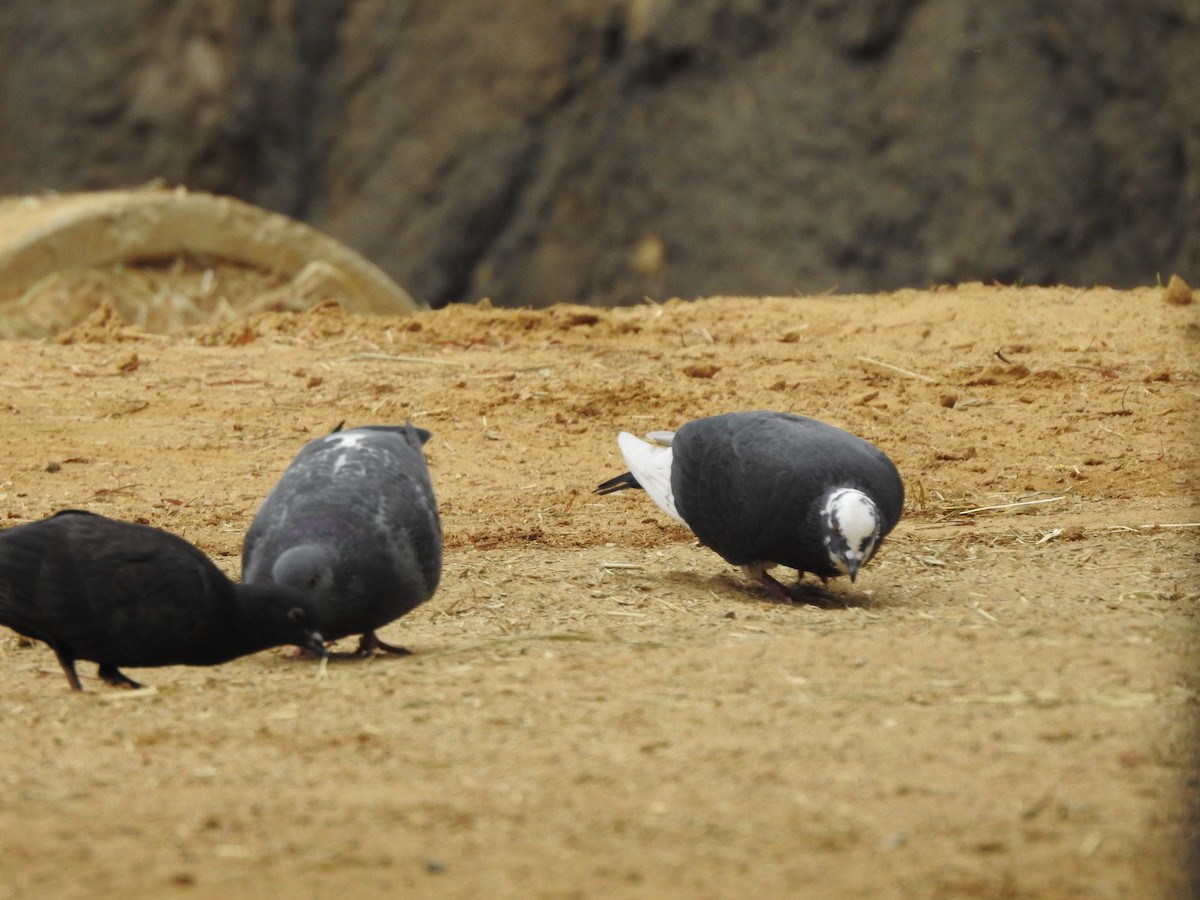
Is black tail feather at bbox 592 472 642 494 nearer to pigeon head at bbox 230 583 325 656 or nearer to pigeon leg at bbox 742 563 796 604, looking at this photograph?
pigeon leg at bbox 742 563 796 604

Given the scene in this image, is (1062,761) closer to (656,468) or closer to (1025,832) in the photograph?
(1025,832)

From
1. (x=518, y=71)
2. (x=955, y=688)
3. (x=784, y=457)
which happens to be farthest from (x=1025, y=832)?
(x=518, y=71)

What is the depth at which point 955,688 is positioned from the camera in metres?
3.49

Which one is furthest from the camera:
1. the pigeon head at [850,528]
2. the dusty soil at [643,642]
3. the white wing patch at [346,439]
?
the pigeon head at [850,528]

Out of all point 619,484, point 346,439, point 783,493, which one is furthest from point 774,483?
point 346,439

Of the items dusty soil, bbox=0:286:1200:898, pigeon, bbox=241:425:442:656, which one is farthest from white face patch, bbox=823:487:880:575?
pigeon, bbox=241:425:442:656

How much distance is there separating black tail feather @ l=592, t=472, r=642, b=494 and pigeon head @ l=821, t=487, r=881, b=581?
1.36 meters

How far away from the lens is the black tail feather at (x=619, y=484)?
623cm

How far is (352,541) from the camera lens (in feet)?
13.8

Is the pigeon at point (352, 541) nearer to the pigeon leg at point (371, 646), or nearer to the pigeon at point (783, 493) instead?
the pigeon leg at point (371, 646)

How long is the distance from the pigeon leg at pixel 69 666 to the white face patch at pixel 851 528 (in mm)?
2239

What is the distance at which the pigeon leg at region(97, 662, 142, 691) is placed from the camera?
13.6ft

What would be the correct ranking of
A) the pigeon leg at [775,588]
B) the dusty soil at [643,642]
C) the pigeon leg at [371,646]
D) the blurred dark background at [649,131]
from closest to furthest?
the dusty soil at [643,642]
the pigeon leg at [371,646]
the pigeon leg at [775,588]
the blurred dark background at [649,131]

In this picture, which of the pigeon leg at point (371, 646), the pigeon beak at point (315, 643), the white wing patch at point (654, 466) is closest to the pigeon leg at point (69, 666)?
the pigeon beak at point (315, 643)
